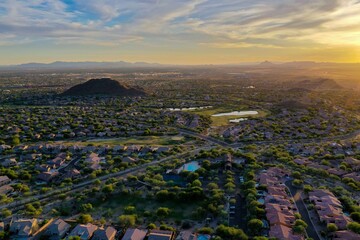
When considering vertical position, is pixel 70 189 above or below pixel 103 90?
below

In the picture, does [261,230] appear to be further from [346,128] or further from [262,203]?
[346,128]

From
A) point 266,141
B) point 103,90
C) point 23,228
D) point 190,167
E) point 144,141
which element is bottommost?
point 266,141

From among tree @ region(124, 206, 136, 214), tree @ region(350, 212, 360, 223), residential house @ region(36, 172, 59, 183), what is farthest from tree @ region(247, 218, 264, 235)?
residential house @ region(36, 172, 59, 183)

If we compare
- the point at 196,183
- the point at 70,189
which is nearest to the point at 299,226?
the point at 196,183

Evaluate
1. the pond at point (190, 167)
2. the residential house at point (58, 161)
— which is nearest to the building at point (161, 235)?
the pond at point (190, 167)

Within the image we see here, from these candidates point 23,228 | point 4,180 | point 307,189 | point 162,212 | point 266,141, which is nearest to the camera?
point 23,228

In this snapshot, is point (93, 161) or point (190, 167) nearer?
point (190, 167)

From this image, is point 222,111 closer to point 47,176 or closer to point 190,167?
point 190,167

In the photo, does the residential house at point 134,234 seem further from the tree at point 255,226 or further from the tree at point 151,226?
the tree at point 255,226
